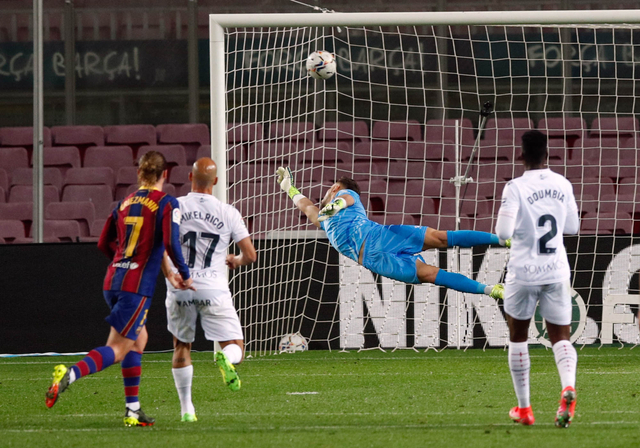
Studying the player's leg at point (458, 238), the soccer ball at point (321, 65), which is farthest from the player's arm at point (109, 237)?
the soccer ball at point (321, 65)

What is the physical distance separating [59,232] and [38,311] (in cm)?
289

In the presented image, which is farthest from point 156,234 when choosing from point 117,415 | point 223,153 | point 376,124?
point 376,124

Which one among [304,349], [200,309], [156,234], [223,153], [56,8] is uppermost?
[56,8]

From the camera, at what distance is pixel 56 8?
52.9 feet

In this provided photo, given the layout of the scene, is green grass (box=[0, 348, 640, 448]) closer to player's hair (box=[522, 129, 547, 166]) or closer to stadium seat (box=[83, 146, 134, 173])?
player's hair (box=[522, 129, 547, 166])

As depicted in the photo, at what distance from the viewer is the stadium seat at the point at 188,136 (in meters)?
14.9

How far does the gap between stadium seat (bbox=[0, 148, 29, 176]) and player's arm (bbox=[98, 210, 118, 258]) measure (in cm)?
969

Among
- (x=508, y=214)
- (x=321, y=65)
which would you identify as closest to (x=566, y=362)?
(x=508, y=214)

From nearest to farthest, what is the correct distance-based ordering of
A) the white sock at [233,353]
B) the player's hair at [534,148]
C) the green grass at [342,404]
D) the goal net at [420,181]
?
the green grass at [342,404], the player's hair at [534,148], the white sock at [233,353], the goal net at [420,181]

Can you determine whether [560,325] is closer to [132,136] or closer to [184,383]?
[184,383]

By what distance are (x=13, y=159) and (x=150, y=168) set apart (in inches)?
395

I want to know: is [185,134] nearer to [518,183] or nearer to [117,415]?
[117,415]

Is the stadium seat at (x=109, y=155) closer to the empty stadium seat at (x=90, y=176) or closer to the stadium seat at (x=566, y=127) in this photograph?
the empty stadium seat at (x=90, y=176)

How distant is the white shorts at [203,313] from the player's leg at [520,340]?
6.00ft
